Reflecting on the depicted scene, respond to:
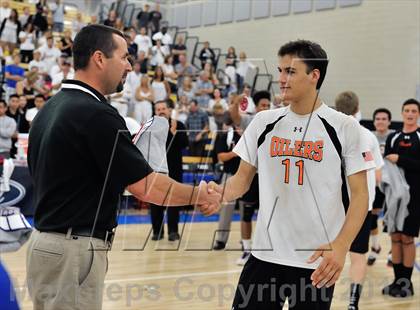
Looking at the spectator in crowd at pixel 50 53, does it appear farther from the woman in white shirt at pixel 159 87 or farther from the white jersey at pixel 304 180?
the white jersey at pixel 304 180

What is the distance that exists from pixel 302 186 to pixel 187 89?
1174 centimetres

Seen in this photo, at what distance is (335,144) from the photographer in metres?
3.16

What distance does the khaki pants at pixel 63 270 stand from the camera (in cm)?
275

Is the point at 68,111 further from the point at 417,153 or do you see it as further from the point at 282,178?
the point at 417,153

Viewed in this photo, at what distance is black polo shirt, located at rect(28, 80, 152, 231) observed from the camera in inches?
105

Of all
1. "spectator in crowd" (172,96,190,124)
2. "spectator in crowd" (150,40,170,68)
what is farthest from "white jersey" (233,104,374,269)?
"spectator in crowd" (150,40,170,68)

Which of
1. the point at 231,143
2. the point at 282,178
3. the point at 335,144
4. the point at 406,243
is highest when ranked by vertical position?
the point at 335,144

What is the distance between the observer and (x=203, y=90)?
551 inches

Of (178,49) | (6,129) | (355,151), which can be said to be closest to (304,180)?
(355,151)

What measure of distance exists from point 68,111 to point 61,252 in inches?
25.4

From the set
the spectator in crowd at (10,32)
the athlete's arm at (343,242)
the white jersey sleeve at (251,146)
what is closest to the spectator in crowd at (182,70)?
the spectator in crowd at (10,32)

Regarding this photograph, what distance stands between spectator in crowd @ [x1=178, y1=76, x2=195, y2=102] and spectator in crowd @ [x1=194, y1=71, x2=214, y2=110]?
12 centimetres

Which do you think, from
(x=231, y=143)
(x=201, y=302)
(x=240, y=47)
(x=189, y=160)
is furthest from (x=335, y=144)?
(x=240, y=47)

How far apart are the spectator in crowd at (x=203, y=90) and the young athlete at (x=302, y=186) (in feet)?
29.1
